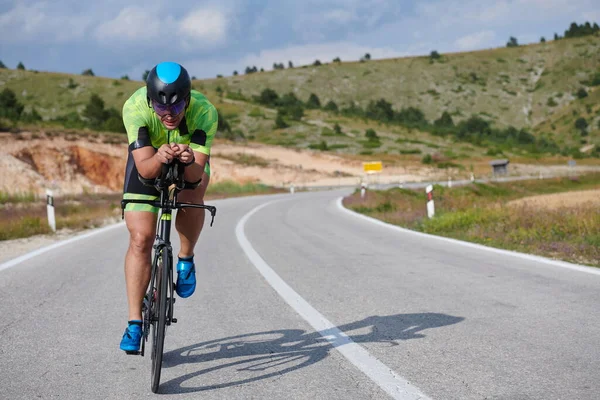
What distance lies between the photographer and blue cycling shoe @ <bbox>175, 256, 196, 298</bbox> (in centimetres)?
520

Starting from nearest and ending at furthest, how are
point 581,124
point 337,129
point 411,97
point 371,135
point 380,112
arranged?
point 371,135
point 337,129
point 581,124
point 380,112
point 411,97

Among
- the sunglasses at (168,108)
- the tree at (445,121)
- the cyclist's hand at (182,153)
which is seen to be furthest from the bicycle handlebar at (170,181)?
the tree at (445,121)

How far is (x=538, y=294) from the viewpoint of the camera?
738 centimetres

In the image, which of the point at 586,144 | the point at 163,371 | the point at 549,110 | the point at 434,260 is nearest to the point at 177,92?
the point at 163,371

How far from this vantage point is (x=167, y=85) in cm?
446

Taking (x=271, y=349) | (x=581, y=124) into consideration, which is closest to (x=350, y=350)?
(x=271, y=349)

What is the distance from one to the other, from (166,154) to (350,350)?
6.68 ft

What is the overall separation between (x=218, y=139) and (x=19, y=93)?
46237 millimetres

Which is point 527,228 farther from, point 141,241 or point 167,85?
point 167,85

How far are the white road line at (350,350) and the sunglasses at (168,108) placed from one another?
2081mm

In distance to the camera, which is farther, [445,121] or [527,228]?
[445,121]

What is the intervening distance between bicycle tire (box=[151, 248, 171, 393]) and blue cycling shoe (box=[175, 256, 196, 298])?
1.71 ft

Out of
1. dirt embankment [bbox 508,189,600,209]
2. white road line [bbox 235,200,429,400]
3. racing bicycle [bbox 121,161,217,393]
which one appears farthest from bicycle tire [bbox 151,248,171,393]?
dirt embankment [bbox 508,189,600,209]

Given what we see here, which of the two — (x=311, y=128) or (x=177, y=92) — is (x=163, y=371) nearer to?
(x=177, y=92)
